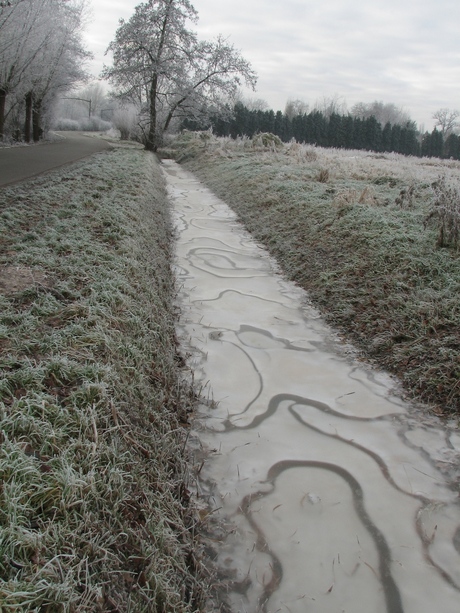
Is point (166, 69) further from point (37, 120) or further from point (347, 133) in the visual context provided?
point (347, 133)

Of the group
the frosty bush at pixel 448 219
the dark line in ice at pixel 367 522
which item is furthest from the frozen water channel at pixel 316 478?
the frosty bush at pixel 448 219

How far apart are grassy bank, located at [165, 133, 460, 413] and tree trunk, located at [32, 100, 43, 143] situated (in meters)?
18.6

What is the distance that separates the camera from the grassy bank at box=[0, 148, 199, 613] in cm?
128

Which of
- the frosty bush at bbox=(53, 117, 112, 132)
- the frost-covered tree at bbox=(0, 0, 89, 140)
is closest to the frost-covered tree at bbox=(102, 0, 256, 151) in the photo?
the frost-covered tree at bbox=(0, 0, 89, 140)

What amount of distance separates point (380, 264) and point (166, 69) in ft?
66.0

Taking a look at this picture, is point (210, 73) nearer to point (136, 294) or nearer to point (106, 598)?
point (136, 294)

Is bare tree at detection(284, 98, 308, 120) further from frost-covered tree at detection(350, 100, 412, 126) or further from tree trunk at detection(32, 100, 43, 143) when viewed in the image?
tree trunk at detection(32, 100, 43, 143)

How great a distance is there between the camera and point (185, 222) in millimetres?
8000

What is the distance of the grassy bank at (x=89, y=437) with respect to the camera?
1.28m

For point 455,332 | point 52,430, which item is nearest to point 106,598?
point 52,430

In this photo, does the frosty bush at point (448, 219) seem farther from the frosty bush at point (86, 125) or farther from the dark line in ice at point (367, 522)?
the frosty bush at point (86, 125)

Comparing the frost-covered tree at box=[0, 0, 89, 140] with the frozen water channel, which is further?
the frost-covered tree at box=[0, 0, 89, 140]

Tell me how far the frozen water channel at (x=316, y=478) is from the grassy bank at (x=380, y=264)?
11.2 inches

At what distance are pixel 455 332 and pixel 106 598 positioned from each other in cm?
303
